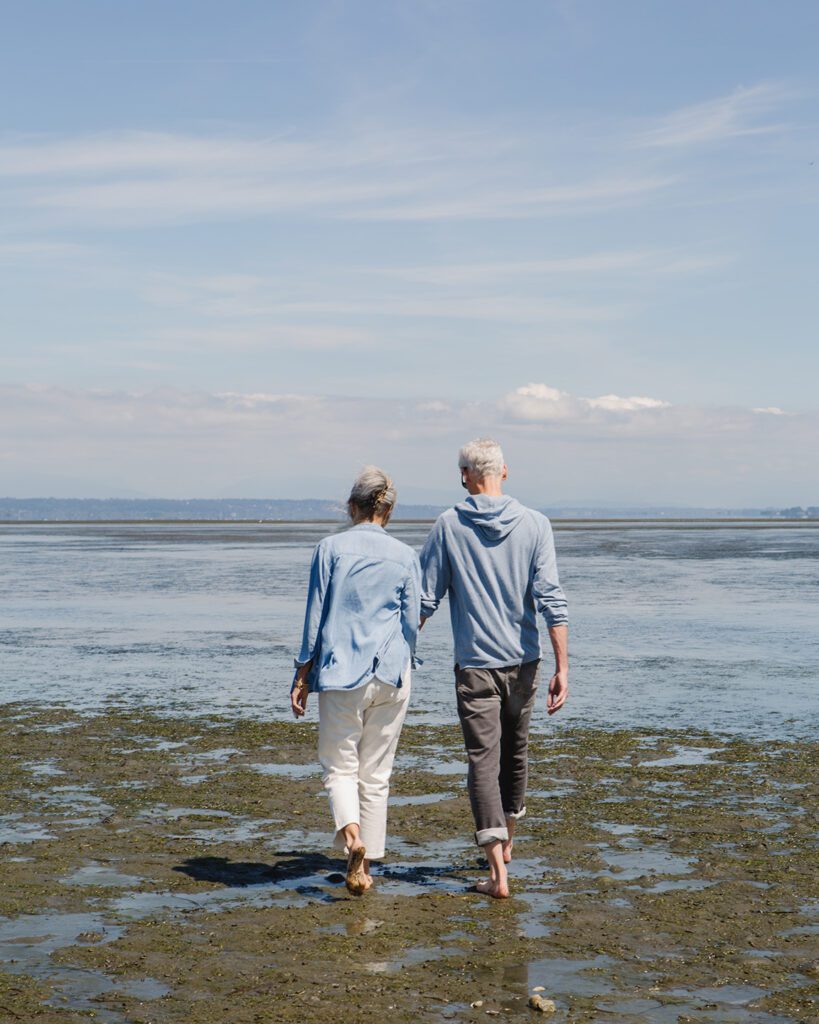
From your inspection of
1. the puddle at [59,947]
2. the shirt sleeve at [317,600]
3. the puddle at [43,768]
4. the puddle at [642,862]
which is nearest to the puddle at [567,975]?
the puddle at [642,862]

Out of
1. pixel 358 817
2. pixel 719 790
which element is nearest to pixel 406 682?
pixel 358 817

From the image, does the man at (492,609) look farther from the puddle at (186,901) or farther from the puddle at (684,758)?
the puddle at (684,758)

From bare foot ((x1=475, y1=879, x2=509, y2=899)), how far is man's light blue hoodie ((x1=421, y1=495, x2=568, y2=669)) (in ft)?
3.81

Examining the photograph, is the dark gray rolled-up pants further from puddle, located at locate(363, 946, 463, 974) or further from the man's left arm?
puddle, located at locate(363, 946, 463, 974)

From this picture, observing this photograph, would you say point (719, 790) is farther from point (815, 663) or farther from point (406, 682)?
point (815, 663)

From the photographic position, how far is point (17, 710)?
13516 mm

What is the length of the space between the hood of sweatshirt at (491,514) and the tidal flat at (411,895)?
1991 millimetres

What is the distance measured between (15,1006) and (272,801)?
416 cm

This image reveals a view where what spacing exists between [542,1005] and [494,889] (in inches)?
65.6

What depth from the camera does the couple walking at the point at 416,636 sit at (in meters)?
6.93

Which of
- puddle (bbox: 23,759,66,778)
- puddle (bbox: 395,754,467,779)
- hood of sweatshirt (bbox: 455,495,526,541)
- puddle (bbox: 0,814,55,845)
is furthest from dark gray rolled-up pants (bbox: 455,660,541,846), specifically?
puddle (bbox: 23,759,66,778)

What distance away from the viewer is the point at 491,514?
7016 mm

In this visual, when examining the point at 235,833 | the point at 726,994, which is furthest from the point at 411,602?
the point at 726,994

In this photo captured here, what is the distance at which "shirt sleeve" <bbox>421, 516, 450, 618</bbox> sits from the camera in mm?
7148
